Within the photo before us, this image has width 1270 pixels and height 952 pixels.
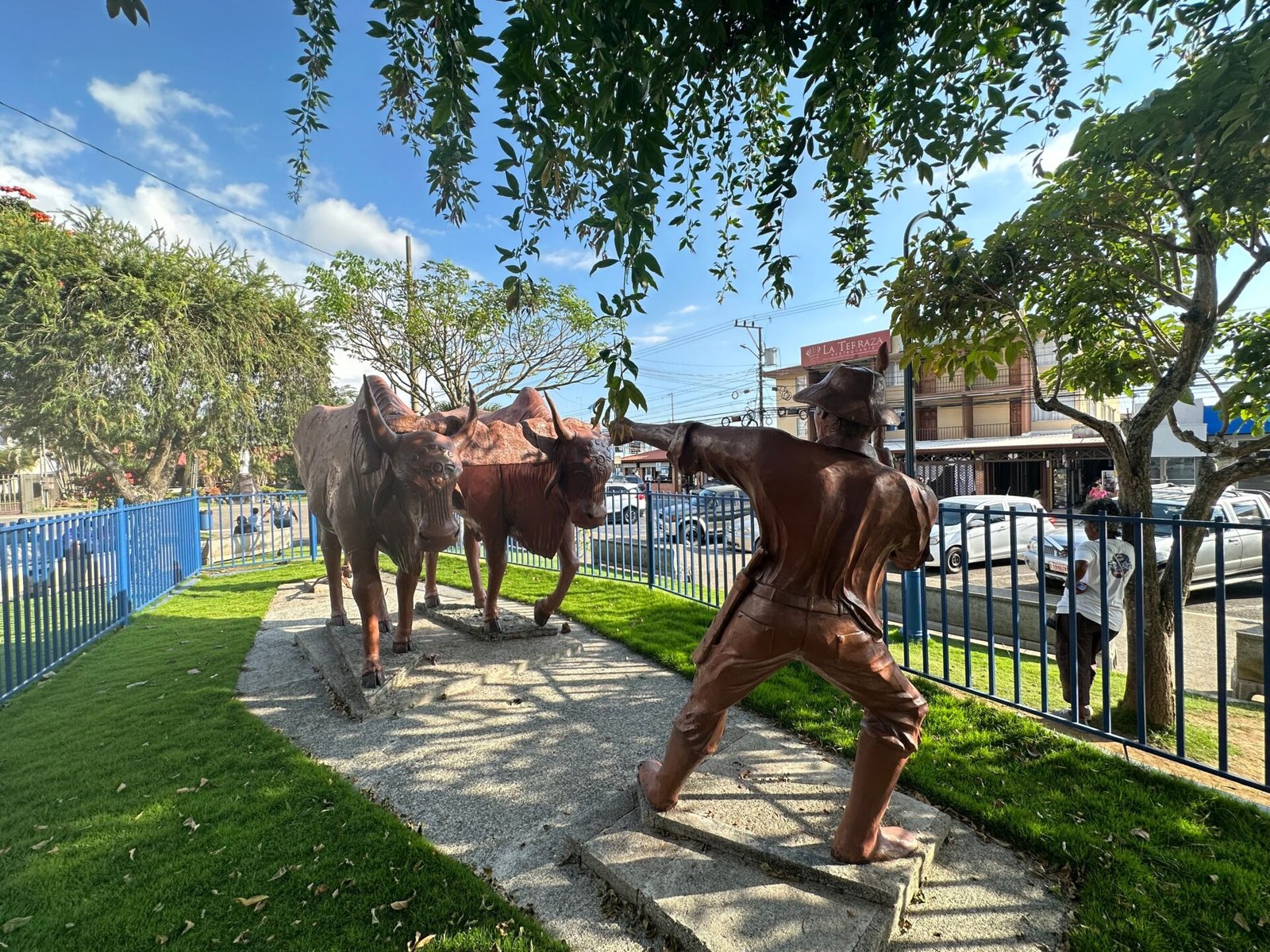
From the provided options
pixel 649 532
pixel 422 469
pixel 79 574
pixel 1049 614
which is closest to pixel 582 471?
pixel 422 469

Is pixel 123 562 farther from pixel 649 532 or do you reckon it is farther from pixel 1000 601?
pixel 1000 601

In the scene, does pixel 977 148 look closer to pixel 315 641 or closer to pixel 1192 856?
pixel 1192 856

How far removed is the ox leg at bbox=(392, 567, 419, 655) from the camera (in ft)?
15.5

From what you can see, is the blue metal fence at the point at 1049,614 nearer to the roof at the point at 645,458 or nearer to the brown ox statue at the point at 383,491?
the brown ox statue at the point at 383,491

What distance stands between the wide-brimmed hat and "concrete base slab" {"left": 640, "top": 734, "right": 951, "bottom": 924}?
1795mm

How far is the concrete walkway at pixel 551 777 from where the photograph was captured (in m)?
2.23

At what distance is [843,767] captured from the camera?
3.29m

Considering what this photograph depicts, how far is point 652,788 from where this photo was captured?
2.62 m

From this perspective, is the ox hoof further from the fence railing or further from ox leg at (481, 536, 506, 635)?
the fence railing

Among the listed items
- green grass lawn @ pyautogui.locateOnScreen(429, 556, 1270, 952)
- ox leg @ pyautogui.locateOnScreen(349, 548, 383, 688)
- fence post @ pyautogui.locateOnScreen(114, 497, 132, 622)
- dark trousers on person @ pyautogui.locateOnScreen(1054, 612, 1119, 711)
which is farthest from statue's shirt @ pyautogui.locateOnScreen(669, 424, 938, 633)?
fence post @ pyautogui.locateOnScreen(114, 497, 132, 622)

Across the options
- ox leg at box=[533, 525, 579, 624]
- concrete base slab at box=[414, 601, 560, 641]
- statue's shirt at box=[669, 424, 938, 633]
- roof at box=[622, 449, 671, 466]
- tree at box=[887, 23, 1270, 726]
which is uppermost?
roof at box=[622, 449, 671, 466]

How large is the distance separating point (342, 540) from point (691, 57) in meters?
3.87

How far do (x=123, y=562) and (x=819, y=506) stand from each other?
9673 mm

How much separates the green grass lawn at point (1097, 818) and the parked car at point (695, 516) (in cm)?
280
